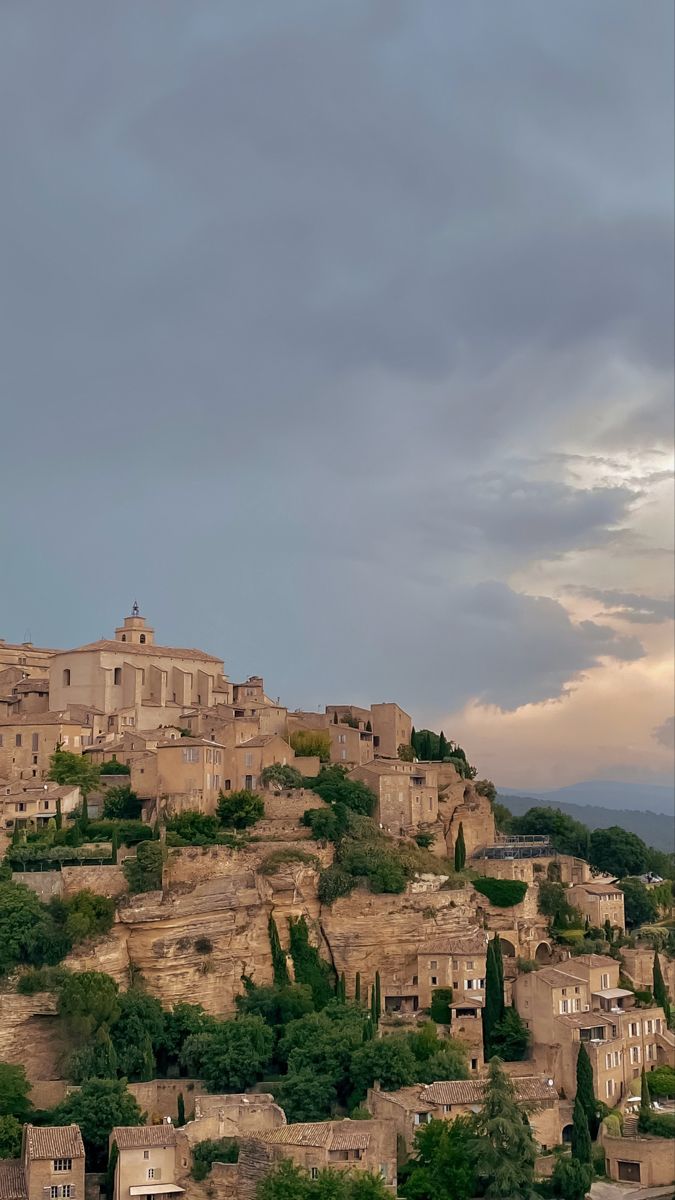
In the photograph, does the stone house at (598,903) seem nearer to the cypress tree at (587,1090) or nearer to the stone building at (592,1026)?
the stone building at (592,1026)

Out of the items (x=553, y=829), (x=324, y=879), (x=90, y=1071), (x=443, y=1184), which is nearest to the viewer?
(x=443, y=1184)

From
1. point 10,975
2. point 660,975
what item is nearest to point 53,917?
point 10,975

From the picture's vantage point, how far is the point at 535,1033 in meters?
57.1

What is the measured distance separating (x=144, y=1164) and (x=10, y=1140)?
4.51 metres

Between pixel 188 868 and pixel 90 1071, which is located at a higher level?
pixel 188 868

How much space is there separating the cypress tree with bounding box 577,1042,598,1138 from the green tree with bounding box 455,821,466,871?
1331cm

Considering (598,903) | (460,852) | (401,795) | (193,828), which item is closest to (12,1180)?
(193,828)

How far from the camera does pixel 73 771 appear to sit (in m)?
66.9

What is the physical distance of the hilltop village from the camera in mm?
49219

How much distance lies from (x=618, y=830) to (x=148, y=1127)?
1490 inches

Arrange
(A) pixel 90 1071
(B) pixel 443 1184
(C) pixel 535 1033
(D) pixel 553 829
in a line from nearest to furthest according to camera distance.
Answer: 1. (B) pixel 443 1184
2. (A) pixel 90 1071
3. (C) pixel 535 1033
4. (D) pixel 553 829

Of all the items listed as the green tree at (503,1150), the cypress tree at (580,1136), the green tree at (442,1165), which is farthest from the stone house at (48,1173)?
the cypress tree at (580,1136)

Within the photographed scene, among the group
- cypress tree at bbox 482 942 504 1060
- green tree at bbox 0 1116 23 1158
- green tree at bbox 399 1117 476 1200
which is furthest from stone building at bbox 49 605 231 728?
green tree at bbox 399 1117 476 1200

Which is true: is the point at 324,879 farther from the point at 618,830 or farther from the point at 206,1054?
the point at 618,830
